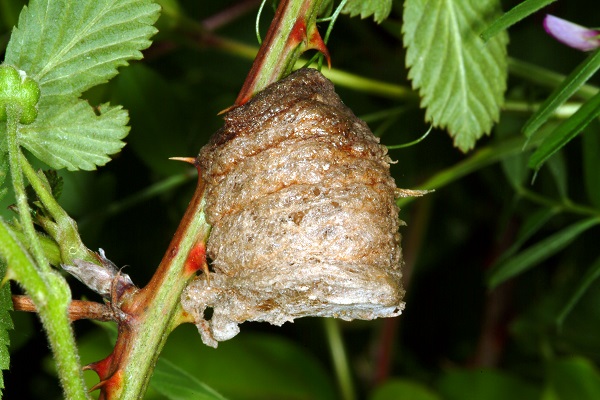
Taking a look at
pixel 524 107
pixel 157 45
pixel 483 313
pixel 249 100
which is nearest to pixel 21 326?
pixel 157 45

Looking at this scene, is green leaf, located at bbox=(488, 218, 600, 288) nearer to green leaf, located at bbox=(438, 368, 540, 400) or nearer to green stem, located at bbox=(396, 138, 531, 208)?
green stem, located at bbox=(396, 138, 531, 208)

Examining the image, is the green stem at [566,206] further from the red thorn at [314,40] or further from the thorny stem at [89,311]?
the thorny stem at [89,311]

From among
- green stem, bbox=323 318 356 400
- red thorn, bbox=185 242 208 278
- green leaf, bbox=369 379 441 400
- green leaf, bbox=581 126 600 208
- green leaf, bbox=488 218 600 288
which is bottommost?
green stem, bbox=323 318 356 400

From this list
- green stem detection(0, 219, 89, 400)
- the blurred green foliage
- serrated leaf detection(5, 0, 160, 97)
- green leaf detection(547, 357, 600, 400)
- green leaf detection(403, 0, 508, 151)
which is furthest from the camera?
green leaf detection(547, 357, 600, 400)

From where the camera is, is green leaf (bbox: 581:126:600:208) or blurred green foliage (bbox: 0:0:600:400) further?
blurred green foliage (bbox: 0:0:600:400)

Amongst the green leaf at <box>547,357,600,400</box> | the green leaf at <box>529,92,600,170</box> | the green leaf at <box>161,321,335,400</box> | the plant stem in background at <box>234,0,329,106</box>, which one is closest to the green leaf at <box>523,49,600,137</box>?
the green leaf at <box>529,92,600,170</box>

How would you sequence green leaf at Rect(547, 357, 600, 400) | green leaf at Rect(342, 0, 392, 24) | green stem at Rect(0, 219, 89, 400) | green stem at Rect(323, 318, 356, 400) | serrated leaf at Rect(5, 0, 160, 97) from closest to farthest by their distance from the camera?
green stem at Rect(0, 219, 89, 400), serrated leaf at Rect(5, 0, 160, 97), green leaf at Rect(342, 0, 392, 24), green leaf at Rect(547, 357, 600, 400), green stem at Rect(323, 318, 356, 400)
